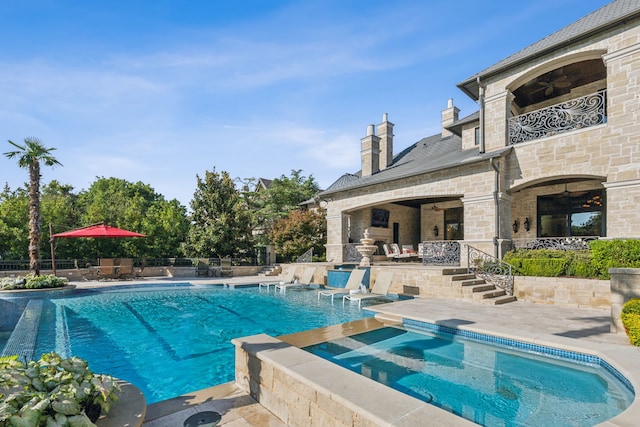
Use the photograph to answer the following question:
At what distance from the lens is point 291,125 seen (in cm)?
1405

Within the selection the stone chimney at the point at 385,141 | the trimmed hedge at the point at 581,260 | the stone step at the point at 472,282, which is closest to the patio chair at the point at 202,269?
the stone chimney at the point at 385,141

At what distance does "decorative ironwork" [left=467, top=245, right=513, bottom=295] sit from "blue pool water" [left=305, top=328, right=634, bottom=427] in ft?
17.1

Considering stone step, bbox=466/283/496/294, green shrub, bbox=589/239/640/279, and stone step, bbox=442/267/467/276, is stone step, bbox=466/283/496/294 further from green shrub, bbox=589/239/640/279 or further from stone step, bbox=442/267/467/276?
green shrub, bbox=589/239/640/279

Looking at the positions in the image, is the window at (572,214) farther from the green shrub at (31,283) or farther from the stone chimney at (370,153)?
the green shrub at (31,283)

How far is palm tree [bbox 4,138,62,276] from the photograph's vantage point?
15391mm

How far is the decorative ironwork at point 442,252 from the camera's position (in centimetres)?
1376

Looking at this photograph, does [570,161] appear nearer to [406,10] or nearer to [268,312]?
[406,10]

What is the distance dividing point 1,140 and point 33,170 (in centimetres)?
232

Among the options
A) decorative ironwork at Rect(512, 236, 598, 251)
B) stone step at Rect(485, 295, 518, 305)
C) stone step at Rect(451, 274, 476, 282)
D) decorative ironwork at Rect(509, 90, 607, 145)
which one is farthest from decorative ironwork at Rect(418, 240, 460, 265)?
decorative ironwork at Rect(509, 90, 607, 145)

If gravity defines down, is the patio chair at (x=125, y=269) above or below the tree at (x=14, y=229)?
below

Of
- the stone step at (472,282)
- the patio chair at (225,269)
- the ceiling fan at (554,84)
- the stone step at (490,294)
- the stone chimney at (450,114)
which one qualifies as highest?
the stone chimney at (450,114)

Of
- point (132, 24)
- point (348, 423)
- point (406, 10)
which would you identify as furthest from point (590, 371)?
point (132, 24)

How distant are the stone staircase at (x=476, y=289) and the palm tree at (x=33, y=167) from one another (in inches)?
702

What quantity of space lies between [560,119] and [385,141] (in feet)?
31.0
